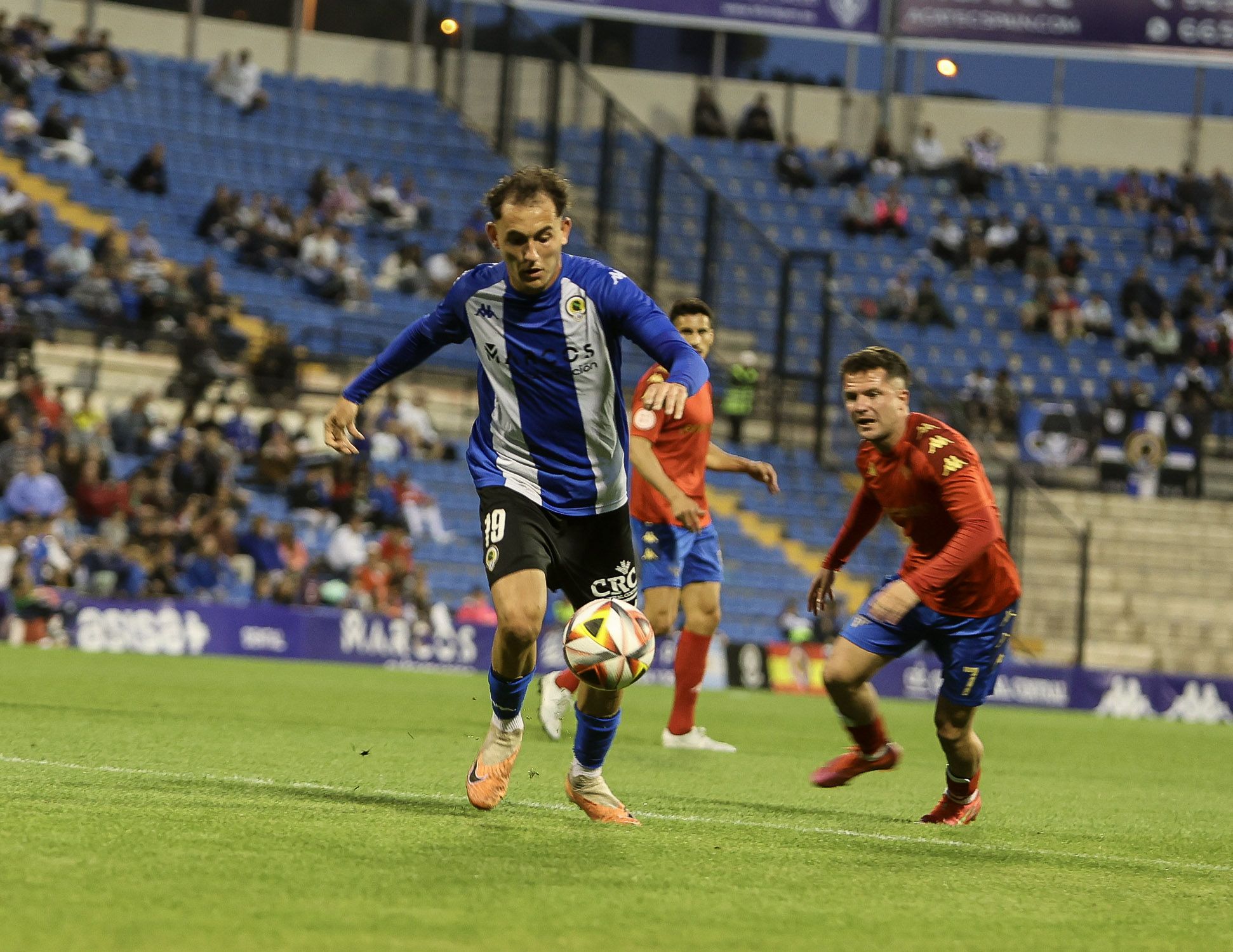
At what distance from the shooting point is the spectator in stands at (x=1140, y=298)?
31.4 meters

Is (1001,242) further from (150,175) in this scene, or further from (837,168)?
(150,175)

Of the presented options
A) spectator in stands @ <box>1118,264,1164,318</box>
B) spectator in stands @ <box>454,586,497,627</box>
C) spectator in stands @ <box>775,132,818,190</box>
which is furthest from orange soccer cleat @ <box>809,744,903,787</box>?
spectator in stands @ <box>775,132,818,190</box>

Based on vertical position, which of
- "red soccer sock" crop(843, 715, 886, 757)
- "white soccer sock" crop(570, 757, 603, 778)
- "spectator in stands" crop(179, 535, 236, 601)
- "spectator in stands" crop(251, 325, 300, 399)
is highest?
"white soccer sock" crop(570, 757, 603, 778)

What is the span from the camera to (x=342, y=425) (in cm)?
673

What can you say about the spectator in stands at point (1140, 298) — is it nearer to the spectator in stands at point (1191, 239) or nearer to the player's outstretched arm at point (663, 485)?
the spectator in stands at point (1191, 239)

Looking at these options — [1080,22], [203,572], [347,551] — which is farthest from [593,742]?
[1080,22]

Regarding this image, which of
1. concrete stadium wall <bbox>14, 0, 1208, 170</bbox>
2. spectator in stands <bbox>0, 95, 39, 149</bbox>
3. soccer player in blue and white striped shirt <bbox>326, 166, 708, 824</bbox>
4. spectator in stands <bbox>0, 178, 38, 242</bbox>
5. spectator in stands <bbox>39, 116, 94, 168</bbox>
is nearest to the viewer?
soccer player in blue and white striped shirt <bbox>326, 166, 708, 824</bbox>

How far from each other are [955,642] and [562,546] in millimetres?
1894

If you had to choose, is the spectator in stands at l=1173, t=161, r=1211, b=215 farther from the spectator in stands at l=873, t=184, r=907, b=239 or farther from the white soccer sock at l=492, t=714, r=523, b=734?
the white soccer sock at l=492, t=714, r=523, b=734

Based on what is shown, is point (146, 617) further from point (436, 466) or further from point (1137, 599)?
point (1137, 599)

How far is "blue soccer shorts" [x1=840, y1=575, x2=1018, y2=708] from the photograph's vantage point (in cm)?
741

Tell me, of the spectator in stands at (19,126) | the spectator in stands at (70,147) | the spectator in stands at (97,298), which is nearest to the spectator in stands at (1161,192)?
the spectator in stands at (70,147)

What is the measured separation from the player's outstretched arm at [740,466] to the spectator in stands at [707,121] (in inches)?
967

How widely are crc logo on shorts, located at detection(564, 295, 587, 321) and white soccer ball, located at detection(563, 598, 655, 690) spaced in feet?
3.55
